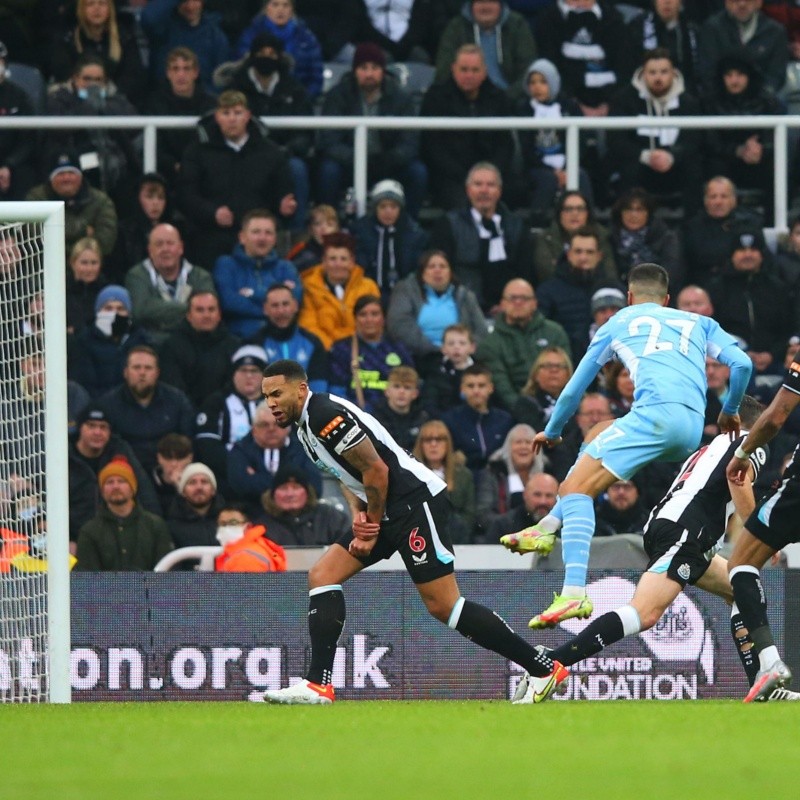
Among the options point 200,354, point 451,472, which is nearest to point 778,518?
point 451,472

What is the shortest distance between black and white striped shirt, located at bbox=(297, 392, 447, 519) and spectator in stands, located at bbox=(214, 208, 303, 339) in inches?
231

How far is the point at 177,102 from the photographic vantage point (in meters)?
17.7

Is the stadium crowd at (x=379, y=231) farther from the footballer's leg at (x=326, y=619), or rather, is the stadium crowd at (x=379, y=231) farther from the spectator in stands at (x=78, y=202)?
the footballer's leg at (x=326, y=619)

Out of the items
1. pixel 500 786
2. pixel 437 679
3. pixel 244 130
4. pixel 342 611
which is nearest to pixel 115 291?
pixel 244 130

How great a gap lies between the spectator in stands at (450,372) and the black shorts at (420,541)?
210 inches

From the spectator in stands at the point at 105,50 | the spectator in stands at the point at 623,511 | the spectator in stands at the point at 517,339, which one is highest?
the spectator in stands at the point at 105,50

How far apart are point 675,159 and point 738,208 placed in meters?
0.80

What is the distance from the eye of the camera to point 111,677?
42.4 ft

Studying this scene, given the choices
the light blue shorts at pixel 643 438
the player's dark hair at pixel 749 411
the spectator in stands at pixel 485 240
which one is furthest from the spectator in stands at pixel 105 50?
the light blue shorts at pixel 643 438

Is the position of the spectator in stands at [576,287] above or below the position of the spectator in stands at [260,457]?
above

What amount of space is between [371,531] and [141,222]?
23.7 ft

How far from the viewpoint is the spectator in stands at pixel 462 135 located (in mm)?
17609

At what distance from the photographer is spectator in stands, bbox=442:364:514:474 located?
15.6 m

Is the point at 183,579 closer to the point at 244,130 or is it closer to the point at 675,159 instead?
the point at 244,130
